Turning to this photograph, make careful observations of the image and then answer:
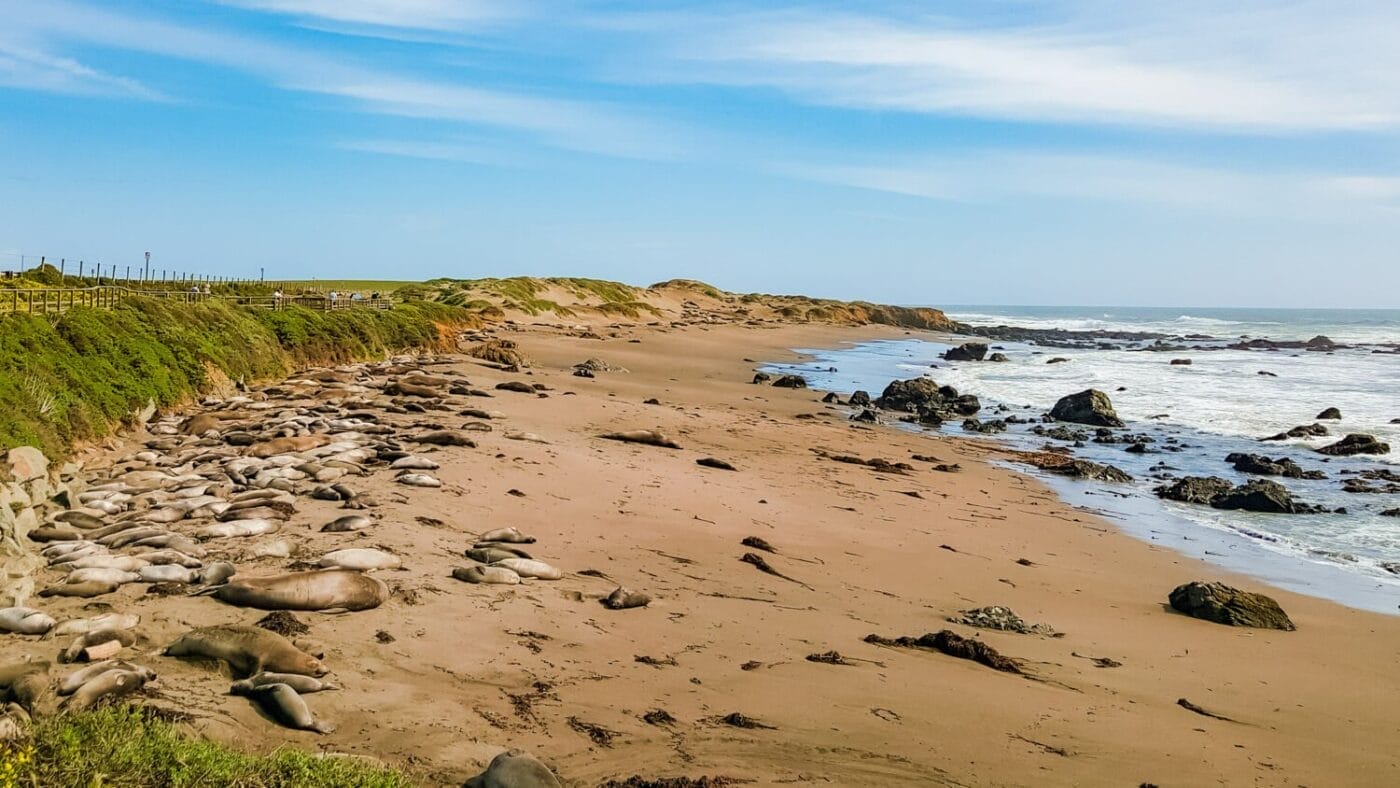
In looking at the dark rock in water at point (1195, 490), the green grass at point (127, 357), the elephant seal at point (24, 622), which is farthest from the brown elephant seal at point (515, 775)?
the dark rock in water at point (1195, 490)

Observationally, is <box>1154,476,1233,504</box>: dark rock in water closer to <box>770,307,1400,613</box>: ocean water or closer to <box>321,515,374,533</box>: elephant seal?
<box>770,307,1400,613</box>: ocean water

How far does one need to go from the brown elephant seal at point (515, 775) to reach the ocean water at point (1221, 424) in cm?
991

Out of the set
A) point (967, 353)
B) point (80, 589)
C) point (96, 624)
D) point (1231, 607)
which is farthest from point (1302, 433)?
point (967, 353)

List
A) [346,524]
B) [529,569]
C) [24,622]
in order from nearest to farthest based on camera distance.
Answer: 1. [24,622]
2. [529,569]
3. [346,524]

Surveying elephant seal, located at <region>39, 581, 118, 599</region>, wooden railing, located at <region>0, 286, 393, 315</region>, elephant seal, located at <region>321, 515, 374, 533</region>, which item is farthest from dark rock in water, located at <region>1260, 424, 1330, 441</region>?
wooden railing, located at <region>0, 286, 393, 315</region>

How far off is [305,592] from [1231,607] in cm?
862

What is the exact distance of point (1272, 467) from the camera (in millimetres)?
20281

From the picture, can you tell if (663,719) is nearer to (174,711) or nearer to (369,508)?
(174,711)

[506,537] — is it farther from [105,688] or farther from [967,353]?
[967,353]

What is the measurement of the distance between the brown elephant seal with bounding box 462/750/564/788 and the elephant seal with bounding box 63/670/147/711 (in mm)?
1982

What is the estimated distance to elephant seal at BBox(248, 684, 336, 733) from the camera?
5.56 meters

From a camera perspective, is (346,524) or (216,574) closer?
(216,574)

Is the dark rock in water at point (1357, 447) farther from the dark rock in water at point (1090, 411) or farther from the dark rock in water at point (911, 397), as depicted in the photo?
the dark rock in water at point (911, 397)

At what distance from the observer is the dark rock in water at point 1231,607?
32.8 feet
